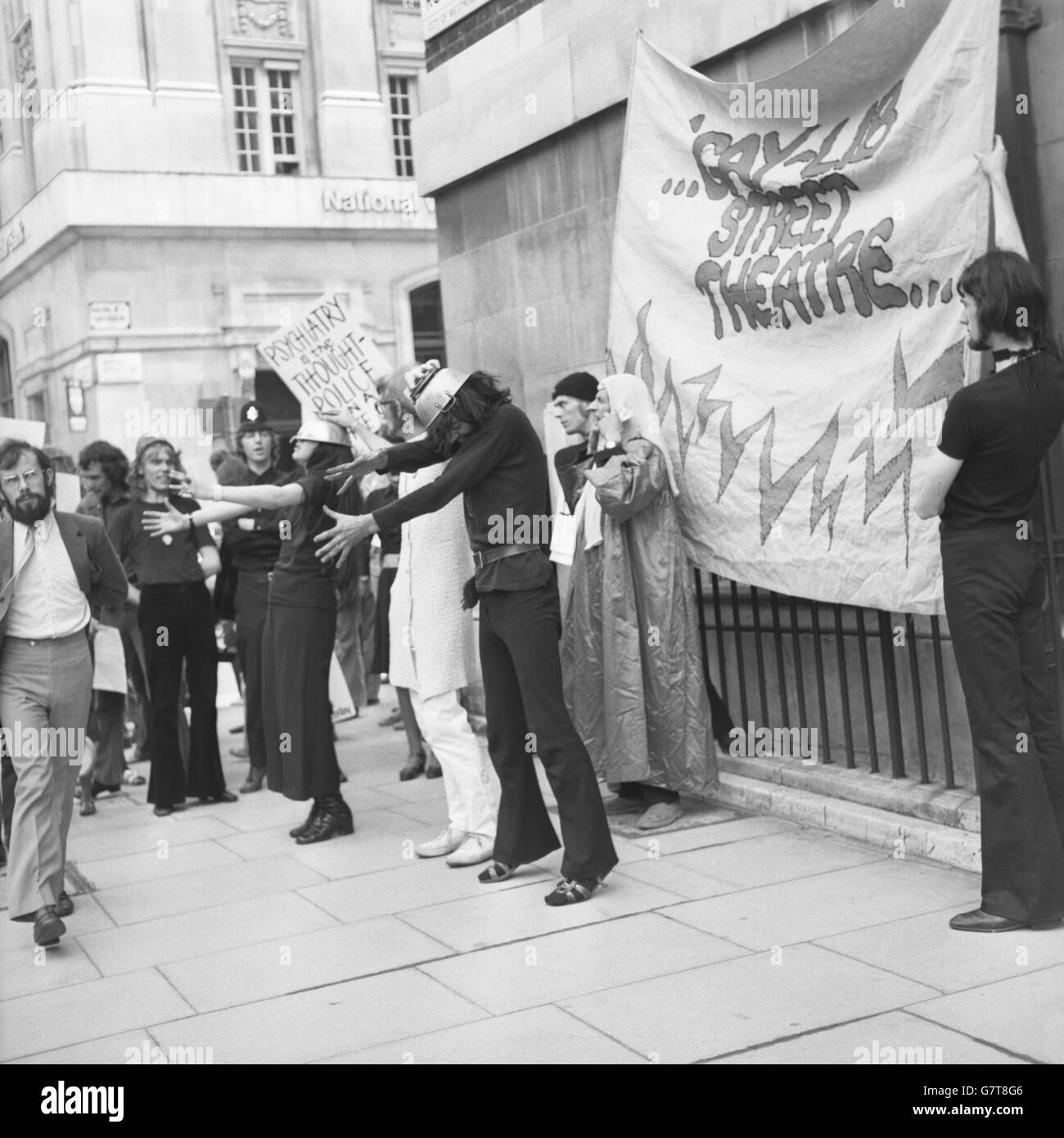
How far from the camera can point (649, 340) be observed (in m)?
6.91

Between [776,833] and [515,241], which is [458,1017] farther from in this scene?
[515,241]

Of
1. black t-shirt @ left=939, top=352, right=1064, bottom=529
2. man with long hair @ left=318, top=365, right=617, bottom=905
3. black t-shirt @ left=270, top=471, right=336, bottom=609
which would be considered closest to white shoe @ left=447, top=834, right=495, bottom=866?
man with long hair @ left=318, top=365, right=617, bottom=905

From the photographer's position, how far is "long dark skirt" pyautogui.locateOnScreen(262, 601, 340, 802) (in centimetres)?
700

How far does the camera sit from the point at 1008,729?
4.72 m

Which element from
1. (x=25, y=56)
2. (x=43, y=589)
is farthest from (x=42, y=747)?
(x=25, y=56)

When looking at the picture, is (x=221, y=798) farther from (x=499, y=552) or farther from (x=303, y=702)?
(x=499, y=552)

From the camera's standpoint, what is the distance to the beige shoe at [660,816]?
261 inches

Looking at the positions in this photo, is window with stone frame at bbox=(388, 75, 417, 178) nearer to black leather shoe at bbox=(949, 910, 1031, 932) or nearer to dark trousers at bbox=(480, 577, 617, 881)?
dark trousers at bbox=(480, 577, 617, 881)

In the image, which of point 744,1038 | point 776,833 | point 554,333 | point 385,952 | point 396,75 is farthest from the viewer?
point 396,75

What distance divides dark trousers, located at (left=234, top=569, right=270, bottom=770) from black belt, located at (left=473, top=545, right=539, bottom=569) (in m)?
2.88
